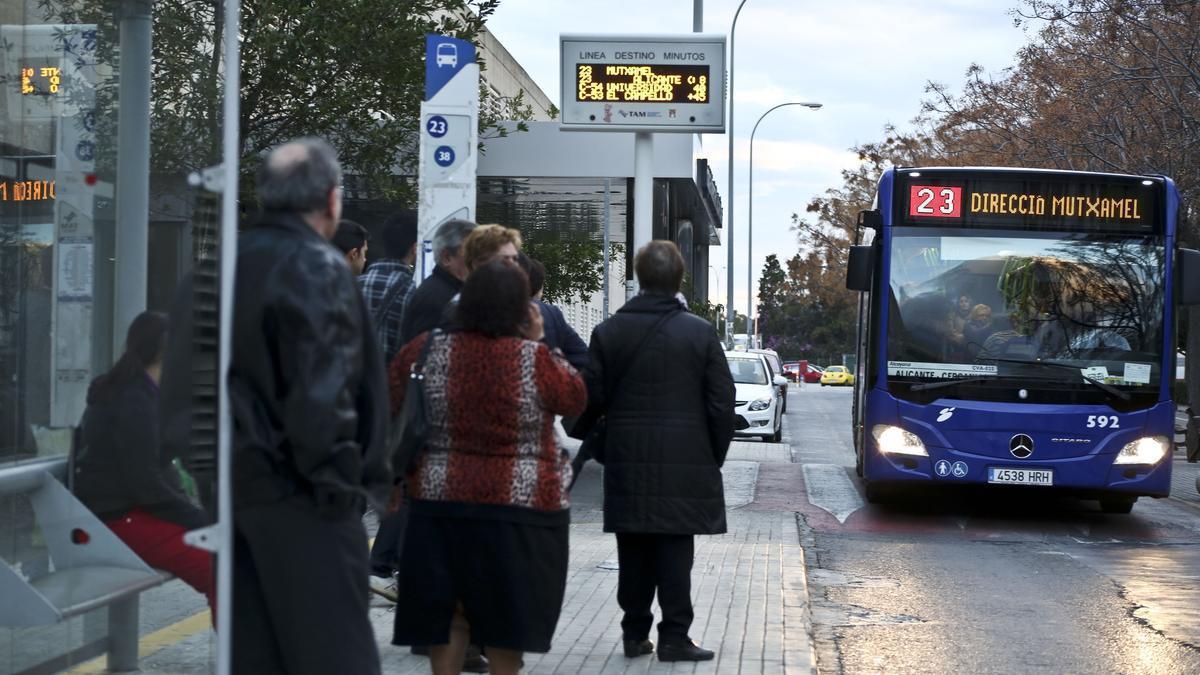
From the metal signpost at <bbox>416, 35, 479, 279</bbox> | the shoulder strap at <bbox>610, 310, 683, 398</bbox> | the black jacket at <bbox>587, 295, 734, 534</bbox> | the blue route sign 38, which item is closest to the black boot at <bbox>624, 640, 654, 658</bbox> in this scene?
the black jacket at <bbox>587, 295, 734, 534</bbox>

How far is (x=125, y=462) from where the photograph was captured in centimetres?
552

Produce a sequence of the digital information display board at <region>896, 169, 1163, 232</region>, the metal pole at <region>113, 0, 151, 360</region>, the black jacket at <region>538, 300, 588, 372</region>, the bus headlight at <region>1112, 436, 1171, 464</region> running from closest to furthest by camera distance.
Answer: the metal pole at <region>113, 0, 151, 360</region> → the black jacket at <region>538, 300, 588, 372</region> → the bus headlight at <region>1112, 436, 1171, 464</region> → the digital information display board at <region>896, 169, 1163, 232</region>

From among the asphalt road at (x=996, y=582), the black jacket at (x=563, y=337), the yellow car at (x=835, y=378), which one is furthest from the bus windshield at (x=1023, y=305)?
the yellow car at (x=835, y=378)

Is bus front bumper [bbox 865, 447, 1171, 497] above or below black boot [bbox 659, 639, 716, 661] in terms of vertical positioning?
above

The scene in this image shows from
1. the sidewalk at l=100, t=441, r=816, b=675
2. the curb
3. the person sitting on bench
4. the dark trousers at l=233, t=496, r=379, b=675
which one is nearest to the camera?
the dark trousers at l=233, t=496, r=379, b=675

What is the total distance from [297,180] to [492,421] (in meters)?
1.36

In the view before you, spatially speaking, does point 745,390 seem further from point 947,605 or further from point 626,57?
point 947,605

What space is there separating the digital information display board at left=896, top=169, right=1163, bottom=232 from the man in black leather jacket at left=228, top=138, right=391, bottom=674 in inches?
396

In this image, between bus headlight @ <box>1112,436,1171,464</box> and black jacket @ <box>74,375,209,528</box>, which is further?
bus headlight @ <box>1112,436,1171,464</box>

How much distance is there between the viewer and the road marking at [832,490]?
14836mm

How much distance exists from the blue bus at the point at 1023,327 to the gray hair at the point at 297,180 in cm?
979

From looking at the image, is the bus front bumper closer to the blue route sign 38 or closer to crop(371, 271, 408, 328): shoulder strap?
the blue route sign 38

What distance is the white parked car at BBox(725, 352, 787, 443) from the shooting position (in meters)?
26.9

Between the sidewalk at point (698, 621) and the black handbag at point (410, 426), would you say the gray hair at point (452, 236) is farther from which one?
the black handbag at point (410, 426)
